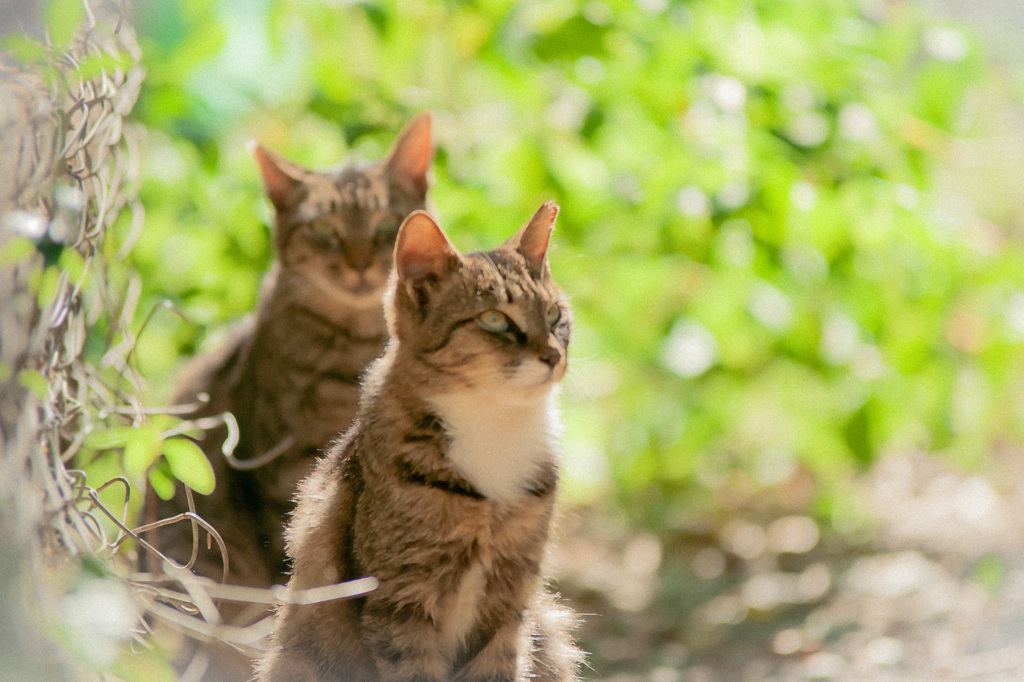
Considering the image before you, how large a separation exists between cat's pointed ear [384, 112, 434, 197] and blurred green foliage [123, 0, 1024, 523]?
1.28 feet

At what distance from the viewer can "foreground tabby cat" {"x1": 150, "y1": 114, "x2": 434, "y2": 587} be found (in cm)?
216

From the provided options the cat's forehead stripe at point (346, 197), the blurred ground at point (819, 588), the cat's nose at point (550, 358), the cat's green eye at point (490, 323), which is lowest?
the blurred ground at point (819, 588)

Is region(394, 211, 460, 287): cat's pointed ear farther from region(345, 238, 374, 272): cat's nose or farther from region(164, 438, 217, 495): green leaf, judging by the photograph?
region(345, 238, 374, 272): cat's nose

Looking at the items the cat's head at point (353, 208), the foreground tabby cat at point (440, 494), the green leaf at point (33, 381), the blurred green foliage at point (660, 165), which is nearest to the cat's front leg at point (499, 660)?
the foreground tabby cat at point (440, 494)

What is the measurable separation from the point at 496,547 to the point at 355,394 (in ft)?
2.98

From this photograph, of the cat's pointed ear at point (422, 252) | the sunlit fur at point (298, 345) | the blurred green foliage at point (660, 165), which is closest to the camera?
the cat's pointed ear at point (422, 252)

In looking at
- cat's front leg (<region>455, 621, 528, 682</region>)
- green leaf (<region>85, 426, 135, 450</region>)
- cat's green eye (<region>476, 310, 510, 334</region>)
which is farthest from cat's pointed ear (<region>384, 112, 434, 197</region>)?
cat's front leg (<region>455, 621, 528, 682</region>)

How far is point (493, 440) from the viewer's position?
1486mm

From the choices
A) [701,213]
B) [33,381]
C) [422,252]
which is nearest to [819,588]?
[701,213]

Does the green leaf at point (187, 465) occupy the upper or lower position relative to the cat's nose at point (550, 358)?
lower

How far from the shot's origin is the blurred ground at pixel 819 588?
9.43 ft

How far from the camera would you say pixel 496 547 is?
4.76 ft

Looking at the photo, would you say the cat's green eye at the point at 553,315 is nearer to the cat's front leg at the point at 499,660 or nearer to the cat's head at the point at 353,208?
the cat's front leg at the point at 499,660

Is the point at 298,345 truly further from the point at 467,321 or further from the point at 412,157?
the point at 467,321
